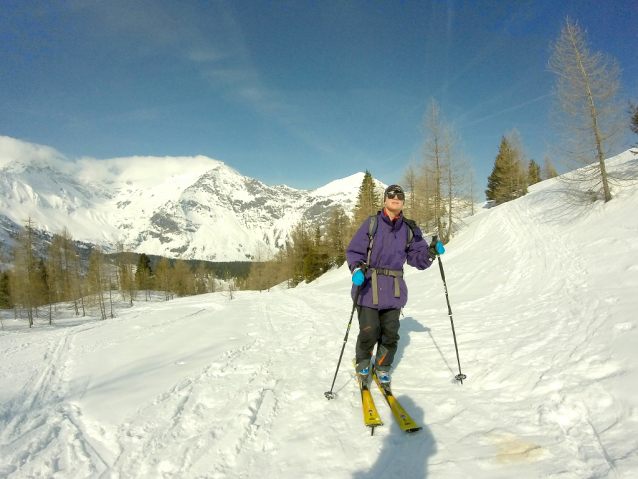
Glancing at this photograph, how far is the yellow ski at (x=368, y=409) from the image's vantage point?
11.0ft

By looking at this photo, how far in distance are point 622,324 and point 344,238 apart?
38.3 m

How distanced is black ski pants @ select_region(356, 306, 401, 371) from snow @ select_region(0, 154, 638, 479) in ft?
1.62

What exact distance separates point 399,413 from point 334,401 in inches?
36.8

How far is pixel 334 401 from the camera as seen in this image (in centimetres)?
409

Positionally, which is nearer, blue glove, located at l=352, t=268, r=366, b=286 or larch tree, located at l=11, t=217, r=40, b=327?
blue glove, located at l=352, t=268, r=366, b=286

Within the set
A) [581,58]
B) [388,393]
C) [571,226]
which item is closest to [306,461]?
[388,393]

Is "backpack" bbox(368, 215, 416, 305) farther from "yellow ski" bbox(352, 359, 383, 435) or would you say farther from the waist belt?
"yellow ski" bbox(352, 359, 383, 435)

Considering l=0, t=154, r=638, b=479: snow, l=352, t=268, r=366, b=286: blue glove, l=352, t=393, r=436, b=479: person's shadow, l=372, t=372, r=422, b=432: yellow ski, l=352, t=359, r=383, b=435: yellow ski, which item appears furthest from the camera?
l=352, t=268, r=366, b=286: blue glove

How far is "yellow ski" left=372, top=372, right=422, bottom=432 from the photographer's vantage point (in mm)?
3256

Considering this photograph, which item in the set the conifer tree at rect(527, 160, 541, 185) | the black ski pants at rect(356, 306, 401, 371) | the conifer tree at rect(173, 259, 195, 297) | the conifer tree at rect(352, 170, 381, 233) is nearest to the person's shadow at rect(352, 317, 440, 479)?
the black ski pants at rect(356, 306, 401, 371)

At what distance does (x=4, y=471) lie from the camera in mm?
2934

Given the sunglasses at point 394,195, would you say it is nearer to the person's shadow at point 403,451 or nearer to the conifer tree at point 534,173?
the person's shadow at point 403,451

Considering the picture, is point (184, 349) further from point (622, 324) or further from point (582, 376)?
point (622, 324)

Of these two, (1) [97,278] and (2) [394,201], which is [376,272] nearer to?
(2) [394,201]
